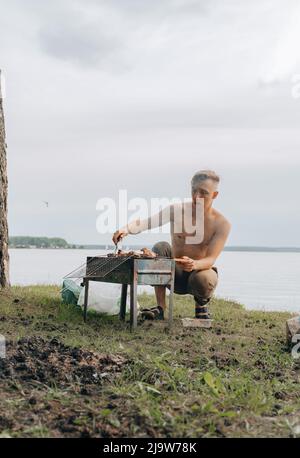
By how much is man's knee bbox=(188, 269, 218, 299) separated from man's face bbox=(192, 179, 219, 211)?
803 millimetres

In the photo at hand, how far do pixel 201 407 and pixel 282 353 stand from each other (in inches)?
107

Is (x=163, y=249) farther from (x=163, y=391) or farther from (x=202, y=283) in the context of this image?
(x=163, y=391)

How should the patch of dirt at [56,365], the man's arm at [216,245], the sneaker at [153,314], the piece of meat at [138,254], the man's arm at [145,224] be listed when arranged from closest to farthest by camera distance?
1. the patch of dirt at [56,365]
2. the piece of meat at [138,254]
3. the man's arm at [145,224]
4. the man's arm at [216,245]
5. the sneaker at [153,314]

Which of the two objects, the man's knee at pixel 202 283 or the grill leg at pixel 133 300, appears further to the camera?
the man's knee at pixel 202 283

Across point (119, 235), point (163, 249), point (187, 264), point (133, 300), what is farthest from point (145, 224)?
point (133, 300)

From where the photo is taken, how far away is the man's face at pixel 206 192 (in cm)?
774

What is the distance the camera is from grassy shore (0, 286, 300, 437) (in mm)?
3846

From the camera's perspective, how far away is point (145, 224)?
793 cm

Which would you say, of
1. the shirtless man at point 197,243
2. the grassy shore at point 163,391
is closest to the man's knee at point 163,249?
the shirtless man at point 197,243

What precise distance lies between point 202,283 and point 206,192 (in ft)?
3.54

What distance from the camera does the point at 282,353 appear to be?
6.58 meters

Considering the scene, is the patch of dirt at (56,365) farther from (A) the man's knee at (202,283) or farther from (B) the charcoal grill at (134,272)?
(A) the man's knee at (202,283)

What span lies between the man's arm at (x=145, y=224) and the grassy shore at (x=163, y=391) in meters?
1.06
